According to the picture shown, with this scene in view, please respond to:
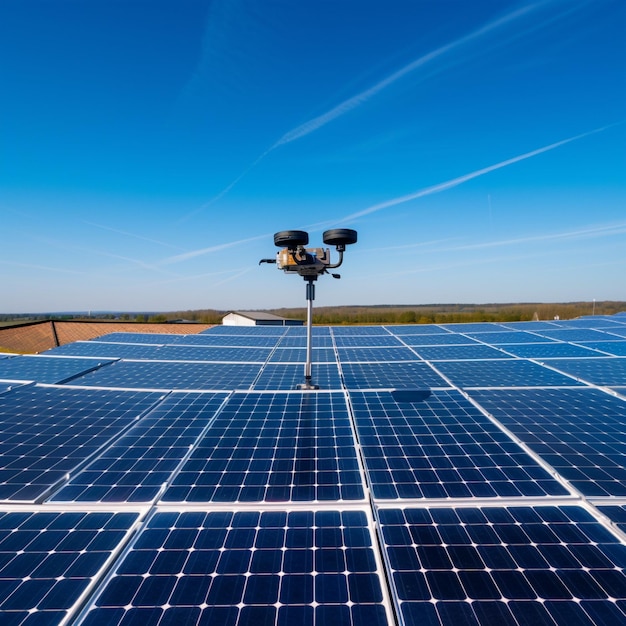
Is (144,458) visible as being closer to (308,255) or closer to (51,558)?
(51,558)

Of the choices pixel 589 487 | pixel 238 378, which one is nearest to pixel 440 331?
pixel 238 378

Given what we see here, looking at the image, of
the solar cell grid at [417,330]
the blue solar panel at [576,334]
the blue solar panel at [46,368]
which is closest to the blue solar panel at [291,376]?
the blue solar panel at [46,368]

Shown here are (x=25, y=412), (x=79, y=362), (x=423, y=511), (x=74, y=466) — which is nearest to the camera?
(x=423, y=511)

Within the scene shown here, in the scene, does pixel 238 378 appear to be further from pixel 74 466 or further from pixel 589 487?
pixel 589 487

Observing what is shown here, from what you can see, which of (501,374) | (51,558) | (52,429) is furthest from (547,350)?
(52,429)

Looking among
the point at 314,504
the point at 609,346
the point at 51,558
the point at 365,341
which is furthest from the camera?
the point at 365,341
